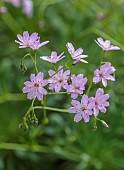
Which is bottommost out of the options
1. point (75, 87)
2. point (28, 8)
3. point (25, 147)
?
point (25, 147)

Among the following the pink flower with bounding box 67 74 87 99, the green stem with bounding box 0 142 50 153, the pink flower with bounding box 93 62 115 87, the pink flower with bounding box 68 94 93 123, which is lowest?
the green stem with bounding box 0 142 50 153

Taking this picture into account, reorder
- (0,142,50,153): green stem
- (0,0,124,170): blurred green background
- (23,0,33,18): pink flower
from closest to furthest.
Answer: (0,142,50,153): green stem
(0,0,124,170): blurred green background
(23,0,33,18): pink flower

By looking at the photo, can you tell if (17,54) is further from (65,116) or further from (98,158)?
(98,158)

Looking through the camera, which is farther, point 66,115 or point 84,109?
point 66,115

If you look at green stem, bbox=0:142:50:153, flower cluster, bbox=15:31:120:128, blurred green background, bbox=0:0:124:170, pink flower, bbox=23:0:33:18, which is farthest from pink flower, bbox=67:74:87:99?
pink flower, bbox=23:0:33:18

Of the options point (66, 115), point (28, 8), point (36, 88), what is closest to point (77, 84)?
point (36, 88)

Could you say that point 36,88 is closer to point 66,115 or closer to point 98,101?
point 98,101

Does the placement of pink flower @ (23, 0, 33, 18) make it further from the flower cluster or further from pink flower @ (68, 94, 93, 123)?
pink flower @ (68, 94, 93, 123)

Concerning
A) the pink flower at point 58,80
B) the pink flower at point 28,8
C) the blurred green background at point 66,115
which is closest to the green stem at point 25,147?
the blurred green background at point 66,115

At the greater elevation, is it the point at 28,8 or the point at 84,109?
the point at 28,8
